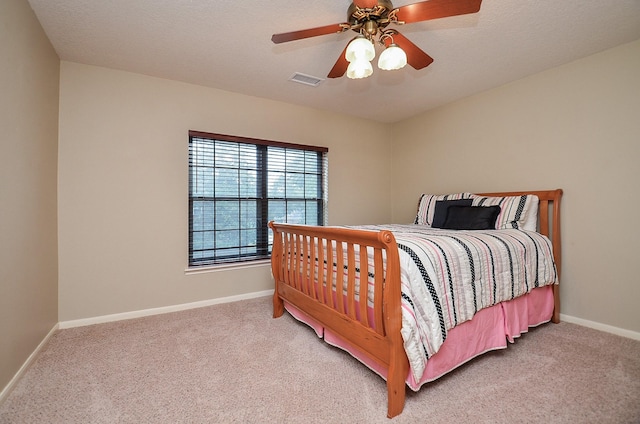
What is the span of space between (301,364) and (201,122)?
2.46 m

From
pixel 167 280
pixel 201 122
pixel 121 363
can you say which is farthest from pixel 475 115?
pixel 121 363

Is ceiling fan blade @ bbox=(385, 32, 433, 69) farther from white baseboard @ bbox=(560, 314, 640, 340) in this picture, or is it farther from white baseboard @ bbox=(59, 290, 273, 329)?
white baseboard @ bbox=(59, 290, 273, 329)

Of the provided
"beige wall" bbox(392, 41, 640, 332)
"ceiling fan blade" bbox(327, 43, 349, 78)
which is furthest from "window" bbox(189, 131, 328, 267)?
"beige wall" bbox(392, 41, 640, 332)

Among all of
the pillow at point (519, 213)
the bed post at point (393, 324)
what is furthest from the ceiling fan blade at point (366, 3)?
the pillow at point (519, 213)

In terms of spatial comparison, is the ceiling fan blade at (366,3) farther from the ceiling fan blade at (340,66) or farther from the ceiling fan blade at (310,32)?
the ceiling fan blade at (340,66)

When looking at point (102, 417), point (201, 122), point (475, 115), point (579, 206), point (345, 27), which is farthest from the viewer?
point (475, 115)

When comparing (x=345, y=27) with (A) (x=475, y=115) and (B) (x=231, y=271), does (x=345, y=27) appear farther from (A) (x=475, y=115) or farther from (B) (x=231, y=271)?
(B) (x=231, y=271)

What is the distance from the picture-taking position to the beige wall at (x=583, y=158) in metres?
2.17

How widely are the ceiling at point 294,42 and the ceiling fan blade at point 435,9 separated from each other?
1.24 feet

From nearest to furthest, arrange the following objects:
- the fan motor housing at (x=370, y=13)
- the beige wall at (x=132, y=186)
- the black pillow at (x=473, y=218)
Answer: the fan motor housing at (x=370, y=13)
the beige wall at (x=132, y=186)
the black pillow at (x=473, y=218)

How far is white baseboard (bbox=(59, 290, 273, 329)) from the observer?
241 centimetres

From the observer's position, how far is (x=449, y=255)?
1626 mm

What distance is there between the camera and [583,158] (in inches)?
93.7

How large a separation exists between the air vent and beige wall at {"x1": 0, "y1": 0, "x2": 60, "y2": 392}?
1.84 metres
